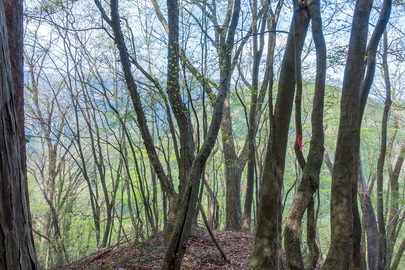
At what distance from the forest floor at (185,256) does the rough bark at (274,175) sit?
119 centimetres

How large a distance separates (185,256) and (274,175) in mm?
2587

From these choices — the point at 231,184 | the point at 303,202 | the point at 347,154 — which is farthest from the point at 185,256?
the point at 231,184

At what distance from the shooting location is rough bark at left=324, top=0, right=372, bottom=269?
3.28m

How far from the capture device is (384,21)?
4.21 m

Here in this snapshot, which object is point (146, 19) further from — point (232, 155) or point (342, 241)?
point (342, 241)

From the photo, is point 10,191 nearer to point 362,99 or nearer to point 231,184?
point 362,99

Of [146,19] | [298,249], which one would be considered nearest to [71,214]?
[146,19]

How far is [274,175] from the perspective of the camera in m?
3.70

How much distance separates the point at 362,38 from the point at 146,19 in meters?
7.89

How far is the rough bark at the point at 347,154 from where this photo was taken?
328 centimetres


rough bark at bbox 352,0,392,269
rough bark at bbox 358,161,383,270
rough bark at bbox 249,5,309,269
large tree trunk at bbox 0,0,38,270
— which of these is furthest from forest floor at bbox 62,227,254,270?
large tree trunk at bbox 0,0,38,270

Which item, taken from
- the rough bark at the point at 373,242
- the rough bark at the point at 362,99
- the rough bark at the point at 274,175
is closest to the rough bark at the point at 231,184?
the rough bark at the point at 373,242

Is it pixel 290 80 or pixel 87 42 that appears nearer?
pixel 290 80

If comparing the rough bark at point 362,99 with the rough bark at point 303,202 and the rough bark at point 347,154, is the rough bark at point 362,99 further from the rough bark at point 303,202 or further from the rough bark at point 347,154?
the rough bark at point 303,202
